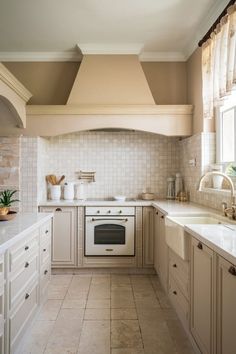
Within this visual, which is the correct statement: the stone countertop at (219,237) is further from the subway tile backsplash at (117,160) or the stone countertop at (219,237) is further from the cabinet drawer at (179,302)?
the subway tile backsplash at (117,160)

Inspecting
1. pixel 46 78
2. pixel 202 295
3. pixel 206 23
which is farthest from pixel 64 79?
pixel 202 295

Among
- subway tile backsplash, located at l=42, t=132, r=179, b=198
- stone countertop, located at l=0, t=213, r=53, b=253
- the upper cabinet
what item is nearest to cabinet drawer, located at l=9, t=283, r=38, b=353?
stone countertop, located at l=0, t=213, r=53, b=253

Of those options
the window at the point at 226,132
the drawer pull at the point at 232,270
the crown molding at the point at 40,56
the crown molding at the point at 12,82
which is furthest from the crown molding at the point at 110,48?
the drawer pull at the point at 232,270

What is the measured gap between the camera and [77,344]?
6.31ft

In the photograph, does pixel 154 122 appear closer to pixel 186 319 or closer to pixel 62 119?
pixel 62 119

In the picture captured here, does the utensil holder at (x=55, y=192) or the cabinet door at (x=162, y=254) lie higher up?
the utensil holder at (x=55, y=192)

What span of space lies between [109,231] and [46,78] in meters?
2.18

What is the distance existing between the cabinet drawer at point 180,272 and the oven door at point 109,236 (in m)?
0.93

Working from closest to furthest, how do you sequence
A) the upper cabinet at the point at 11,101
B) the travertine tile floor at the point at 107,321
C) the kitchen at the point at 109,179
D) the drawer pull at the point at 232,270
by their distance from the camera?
the drawer pull at the point at 232,270, the travertine tile floor at the point at 107,321, the kitchen at the point at 109,179, the upper cabinet at the point at 11,101

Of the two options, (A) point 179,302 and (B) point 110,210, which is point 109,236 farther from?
(A) point 179,302

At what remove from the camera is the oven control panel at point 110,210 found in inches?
130

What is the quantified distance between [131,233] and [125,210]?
0.97 ft

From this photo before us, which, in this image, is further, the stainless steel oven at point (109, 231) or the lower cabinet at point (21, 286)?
the stainless steel oven at point (109, 231)

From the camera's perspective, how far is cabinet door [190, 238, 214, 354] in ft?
4.80
